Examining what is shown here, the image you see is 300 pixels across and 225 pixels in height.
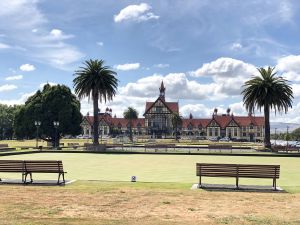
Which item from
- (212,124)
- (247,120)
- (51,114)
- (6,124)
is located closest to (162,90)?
(212,124)

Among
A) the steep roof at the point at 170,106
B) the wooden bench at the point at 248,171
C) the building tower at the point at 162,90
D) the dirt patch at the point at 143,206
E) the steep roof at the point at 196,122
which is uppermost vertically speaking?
the building tower at the point at 162,90

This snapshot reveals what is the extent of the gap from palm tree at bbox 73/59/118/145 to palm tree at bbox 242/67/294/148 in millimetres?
20388

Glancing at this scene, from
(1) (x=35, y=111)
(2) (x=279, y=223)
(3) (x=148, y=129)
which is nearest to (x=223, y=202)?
(2) (x=279, y=223)

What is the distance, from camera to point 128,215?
12.3m

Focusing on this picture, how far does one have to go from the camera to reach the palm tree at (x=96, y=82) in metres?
69.1

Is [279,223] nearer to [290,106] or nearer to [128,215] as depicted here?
[128,215]

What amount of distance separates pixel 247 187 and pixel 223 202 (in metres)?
4.08

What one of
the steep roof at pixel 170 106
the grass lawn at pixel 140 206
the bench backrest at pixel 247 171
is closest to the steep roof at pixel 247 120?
the steep roof at pixel 170 106

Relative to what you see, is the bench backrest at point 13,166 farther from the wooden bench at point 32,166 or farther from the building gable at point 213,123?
the building gable at point 213,123

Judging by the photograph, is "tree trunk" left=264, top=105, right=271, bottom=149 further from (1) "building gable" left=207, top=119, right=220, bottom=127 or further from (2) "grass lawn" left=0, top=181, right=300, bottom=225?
(1) "building gable" left=207, top=119, right=220, bottom=127

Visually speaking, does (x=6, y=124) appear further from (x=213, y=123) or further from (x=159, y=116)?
(x=213, y=123)

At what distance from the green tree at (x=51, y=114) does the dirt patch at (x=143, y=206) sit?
57.9 metres

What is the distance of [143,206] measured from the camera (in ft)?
44.9

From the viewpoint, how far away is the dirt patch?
11773 mm
